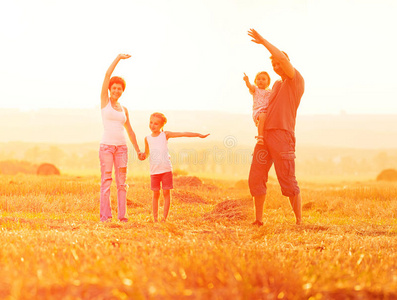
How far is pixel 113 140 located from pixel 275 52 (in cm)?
272

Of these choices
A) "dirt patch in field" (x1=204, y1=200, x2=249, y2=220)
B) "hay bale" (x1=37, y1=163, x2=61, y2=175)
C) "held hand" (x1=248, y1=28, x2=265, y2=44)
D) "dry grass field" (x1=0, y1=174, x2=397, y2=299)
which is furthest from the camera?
"hay bale" (x1=37, y1=163, x2=61, y2=175)

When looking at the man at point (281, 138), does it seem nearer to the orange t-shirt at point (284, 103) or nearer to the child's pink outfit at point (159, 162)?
the orange t-shirt at point (284, 103)

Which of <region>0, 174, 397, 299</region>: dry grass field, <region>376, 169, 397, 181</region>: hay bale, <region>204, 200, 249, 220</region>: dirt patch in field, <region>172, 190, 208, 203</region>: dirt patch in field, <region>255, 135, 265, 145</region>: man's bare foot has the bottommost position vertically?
<region>376, 169, 397, 181</region>: hay bale

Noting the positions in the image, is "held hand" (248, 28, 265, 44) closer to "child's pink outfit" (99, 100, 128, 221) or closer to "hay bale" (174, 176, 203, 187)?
"child's pink outfit" (99, 100, 128, 221)

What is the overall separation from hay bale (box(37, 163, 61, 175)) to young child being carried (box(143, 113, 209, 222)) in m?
22.0

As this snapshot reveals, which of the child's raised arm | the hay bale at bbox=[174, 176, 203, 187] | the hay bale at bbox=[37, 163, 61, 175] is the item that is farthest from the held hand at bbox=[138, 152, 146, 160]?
the hay bale at bbox=[37, 163, 61, 175]

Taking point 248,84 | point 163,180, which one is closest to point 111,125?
point 163,180

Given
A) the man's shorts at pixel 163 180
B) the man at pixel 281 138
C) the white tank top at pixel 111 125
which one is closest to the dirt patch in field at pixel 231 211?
the man at pixel 281 138

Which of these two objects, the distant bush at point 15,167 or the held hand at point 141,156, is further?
the distant bush at point 15,167

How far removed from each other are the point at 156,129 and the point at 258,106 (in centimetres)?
156

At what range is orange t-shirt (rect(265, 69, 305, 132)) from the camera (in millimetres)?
7410

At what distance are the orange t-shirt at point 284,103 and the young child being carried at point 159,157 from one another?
45.3 inches

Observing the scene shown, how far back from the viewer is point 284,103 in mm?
7414

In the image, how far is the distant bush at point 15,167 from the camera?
3036 cm
